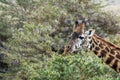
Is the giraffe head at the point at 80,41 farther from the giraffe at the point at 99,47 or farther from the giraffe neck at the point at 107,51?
the giraffe neck at the point at 107,51

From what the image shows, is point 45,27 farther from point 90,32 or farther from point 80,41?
point 90,32

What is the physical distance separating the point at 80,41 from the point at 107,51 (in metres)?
0.74

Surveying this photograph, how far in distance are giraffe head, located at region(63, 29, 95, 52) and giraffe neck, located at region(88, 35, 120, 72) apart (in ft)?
0.45

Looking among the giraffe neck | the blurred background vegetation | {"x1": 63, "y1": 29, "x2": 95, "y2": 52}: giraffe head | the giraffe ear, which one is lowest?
the blurred background vegetation

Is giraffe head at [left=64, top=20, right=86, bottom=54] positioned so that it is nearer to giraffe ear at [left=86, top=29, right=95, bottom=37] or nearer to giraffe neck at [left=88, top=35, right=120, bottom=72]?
giraffe ear at [left=86, top=29, right=95, bottom=37]

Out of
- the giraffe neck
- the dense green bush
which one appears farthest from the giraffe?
the dense green bush

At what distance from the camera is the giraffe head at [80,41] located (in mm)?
9273

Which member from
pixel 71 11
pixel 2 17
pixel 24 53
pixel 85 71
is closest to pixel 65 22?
pixel 71 11

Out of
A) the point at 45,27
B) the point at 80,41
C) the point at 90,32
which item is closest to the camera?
the point at 90,32

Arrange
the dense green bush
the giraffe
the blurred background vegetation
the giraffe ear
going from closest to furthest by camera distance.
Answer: the dense green bush, the giraffe ear, the giraffe, the blurred background vegetation

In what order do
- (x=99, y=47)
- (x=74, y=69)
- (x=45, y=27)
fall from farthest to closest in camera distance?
(x=45, y=27) → (x=99, y=47) → (x=74, y=69)

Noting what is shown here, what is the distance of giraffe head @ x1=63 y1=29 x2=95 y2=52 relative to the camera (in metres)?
9.27

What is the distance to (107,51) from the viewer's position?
9.34 metres

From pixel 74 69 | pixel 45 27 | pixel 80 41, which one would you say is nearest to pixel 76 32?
pixel 80 41
